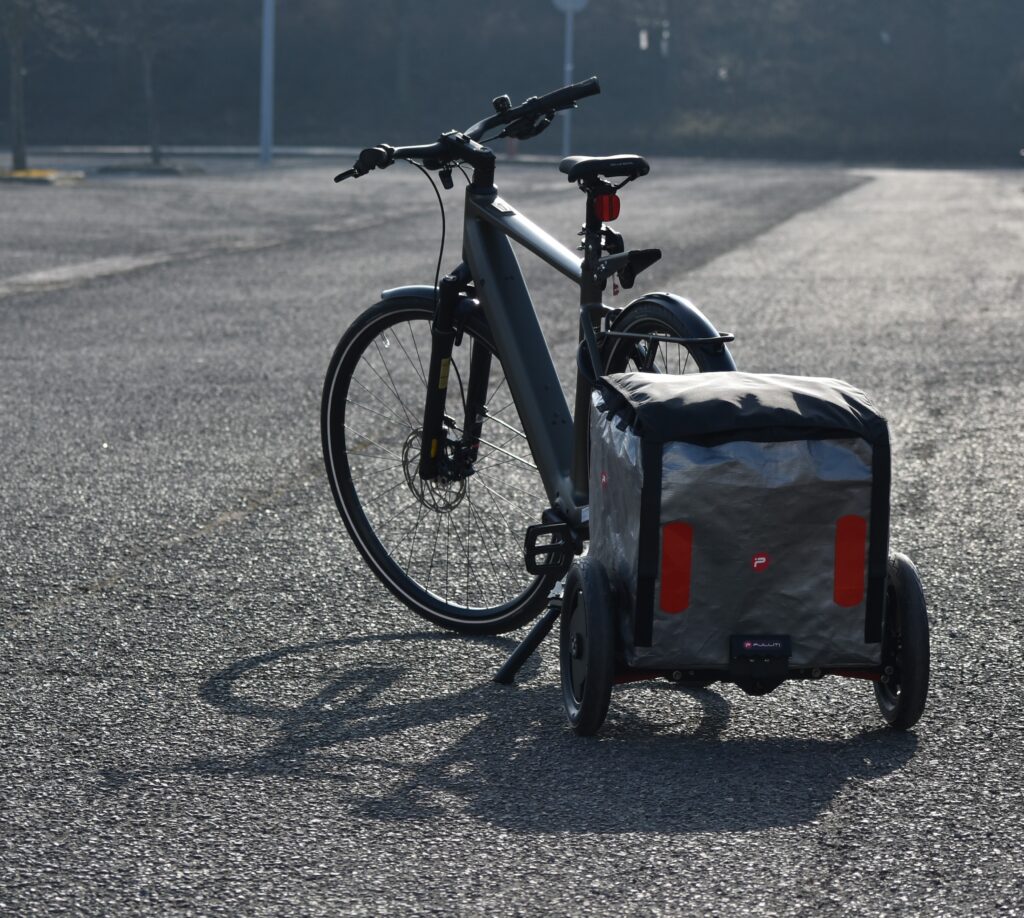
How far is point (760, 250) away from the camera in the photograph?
16.0m

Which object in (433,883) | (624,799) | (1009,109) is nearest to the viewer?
(433,883)

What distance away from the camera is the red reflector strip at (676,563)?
3.24m

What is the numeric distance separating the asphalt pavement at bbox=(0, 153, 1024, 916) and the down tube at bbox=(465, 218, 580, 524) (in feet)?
1.74

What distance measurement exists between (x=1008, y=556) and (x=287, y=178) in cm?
2606

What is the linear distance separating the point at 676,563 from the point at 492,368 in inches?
47.5

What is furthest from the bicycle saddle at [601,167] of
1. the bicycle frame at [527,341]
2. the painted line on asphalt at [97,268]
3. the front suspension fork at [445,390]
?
the painted line on asphalt at [97,268]

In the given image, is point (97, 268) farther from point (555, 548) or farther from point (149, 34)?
point (149, 34)

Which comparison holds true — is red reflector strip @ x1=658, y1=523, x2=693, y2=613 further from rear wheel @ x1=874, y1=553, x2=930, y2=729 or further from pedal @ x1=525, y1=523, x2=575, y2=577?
pedal @ x1=525, y1=523, x2=575, y2=577

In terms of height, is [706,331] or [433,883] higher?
[706,331]

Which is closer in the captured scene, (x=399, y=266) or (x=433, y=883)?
(x=433, y=883)

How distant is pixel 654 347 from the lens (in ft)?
12.9

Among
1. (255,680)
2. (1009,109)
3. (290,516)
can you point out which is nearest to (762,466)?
(255,680)

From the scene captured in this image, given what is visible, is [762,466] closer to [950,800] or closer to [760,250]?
[950,800]

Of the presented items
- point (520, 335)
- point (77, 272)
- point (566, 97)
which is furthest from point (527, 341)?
point (77, 272)
